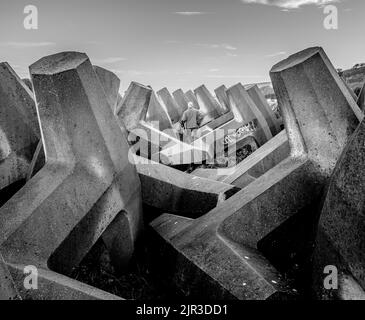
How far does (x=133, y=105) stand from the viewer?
6.74m

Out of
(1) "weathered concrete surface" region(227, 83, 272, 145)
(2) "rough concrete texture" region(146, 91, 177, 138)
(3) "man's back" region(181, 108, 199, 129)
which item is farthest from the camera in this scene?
(3) "man's back" region(181, 108, 199, 129)

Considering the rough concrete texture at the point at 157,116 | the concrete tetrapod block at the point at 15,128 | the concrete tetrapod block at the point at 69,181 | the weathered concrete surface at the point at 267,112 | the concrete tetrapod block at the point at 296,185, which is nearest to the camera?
the concrete tetrapod block at the point at 69,181

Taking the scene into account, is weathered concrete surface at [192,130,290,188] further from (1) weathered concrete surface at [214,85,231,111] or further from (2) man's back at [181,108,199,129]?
(1) weathered concrete surface at [214,85,231,111]

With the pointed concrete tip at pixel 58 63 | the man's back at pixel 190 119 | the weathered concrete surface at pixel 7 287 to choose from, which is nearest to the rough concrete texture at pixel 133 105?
the pointed concrete tip at pixel 58 63

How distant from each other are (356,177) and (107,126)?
6.42ft

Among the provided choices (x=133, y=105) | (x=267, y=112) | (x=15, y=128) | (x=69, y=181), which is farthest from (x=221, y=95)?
(x=69, y=181)

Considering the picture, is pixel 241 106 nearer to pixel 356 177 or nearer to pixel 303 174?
pixel 303 174

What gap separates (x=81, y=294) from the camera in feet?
6.62

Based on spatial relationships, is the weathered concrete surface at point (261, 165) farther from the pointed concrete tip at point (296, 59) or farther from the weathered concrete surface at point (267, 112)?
the weathered concrete surface at point (267, 112)

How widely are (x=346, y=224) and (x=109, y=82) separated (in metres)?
4.06

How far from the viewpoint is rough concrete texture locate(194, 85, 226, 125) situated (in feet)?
42.9

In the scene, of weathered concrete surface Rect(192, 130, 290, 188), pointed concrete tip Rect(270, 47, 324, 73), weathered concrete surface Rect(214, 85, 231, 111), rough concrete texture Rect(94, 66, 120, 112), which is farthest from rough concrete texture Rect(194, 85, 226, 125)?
pointed concrete tip Rect(270, 47, 324, 73)

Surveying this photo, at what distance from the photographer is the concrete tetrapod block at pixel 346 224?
1806 mm

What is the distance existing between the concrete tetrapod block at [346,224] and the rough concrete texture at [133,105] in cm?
493
